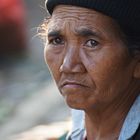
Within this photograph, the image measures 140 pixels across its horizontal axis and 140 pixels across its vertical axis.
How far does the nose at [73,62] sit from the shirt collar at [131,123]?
36cm

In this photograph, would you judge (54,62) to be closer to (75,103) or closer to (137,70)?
(75,103)

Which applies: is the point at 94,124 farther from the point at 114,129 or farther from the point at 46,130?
the point at 46,130

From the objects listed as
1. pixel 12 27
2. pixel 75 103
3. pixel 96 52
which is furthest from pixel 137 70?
pixel 12 27

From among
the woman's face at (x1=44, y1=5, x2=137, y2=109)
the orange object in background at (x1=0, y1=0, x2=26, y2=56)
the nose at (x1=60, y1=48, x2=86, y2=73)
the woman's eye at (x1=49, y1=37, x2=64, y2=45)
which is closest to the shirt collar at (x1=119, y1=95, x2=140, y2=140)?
the woman's face at (x1=44, y1=5, x2=137, y2=109)

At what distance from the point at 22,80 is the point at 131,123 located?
602 cm

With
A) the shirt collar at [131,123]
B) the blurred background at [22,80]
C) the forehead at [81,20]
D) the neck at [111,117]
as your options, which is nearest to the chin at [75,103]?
the neck at [111,117]

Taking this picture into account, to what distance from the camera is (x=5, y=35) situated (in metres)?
10.4

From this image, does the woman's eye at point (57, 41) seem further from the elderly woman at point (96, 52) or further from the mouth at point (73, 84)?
the mouth at point (73, 84)

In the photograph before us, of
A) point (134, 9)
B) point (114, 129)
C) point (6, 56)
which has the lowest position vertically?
point (114, 129)

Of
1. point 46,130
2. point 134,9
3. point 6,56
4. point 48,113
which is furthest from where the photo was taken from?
point 6,56

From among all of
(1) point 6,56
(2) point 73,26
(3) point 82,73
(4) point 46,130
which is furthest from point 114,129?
(1) point 6,56

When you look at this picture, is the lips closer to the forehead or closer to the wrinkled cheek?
the wrinkled cheek

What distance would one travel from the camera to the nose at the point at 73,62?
2.87 meters

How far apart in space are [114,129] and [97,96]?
27 centimetres
